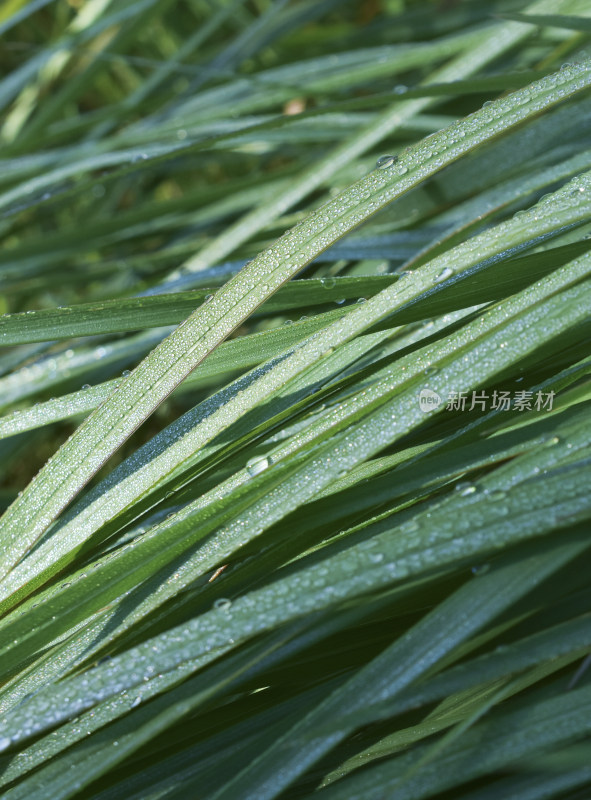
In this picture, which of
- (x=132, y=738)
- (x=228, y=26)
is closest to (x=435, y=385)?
(x=132, y=738)

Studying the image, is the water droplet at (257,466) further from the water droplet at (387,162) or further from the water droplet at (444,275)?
the water droplet at (387,162)

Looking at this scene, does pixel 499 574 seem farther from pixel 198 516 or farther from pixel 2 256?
pixel 2 256

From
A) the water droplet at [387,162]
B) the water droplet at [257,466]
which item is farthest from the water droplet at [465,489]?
the water droplet at [387,162]

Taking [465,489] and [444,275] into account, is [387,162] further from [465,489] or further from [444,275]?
[465,489]

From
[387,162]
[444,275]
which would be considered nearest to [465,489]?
[444,275]

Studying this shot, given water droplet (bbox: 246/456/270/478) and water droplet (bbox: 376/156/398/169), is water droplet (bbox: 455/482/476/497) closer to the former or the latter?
water droplet (bbox: 246/456/270/478)

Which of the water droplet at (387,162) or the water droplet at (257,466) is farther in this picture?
the water droplet at (387,162)
